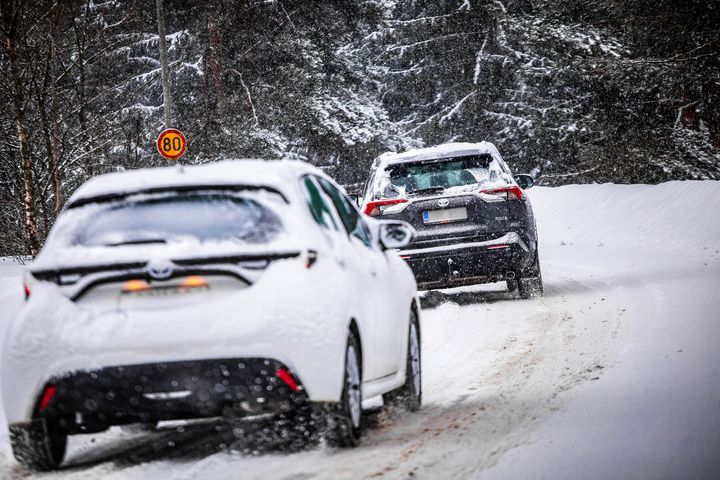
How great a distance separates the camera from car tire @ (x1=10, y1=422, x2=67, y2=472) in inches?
209

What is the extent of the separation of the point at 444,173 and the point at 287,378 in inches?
305

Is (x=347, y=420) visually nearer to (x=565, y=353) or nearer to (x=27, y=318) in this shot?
(x=27, y=318)

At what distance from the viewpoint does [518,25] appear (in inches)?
1527

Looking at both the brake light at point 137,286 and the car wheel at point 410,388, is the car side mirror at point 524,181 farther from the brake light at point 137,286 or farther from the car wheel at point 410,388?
the brake light at point 137,286

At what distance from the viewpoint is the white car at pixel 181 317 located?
16.5 feet

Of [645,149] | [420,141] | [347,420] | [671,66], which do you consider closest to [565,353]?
[347,420]

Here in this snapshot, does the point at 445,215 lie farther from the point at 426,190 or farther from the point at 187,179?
the point at 187,179

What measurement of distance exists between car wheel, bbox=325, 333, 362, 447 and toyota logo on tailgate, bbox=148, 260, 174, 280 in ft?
3.13

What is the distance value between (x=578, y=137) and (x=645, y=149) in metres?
3.94

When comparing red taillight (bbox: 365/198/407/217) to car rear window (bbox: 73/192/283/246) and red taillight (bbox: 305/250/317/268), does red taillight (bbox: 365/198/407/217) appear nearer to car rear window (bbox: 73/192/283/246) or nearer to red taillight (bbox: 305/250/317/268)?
car rear window (bbox: 73/192/283/246)

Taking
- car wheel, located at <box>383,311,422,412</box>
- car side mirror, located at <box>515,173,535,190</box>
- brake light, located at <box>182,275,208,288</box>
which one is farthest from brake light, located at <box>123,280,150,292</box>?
car side mirror, located at <box>515,173,535,190</box>

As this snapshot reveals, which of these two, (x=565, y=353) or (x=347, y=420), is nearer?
(x=347, y=420)

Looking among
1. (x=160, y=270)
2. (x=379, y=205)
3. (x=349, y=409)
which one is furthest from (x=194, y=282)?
(x=379, y=205)

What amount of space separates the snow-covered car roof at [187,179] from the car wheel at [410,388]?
5.85 ft
